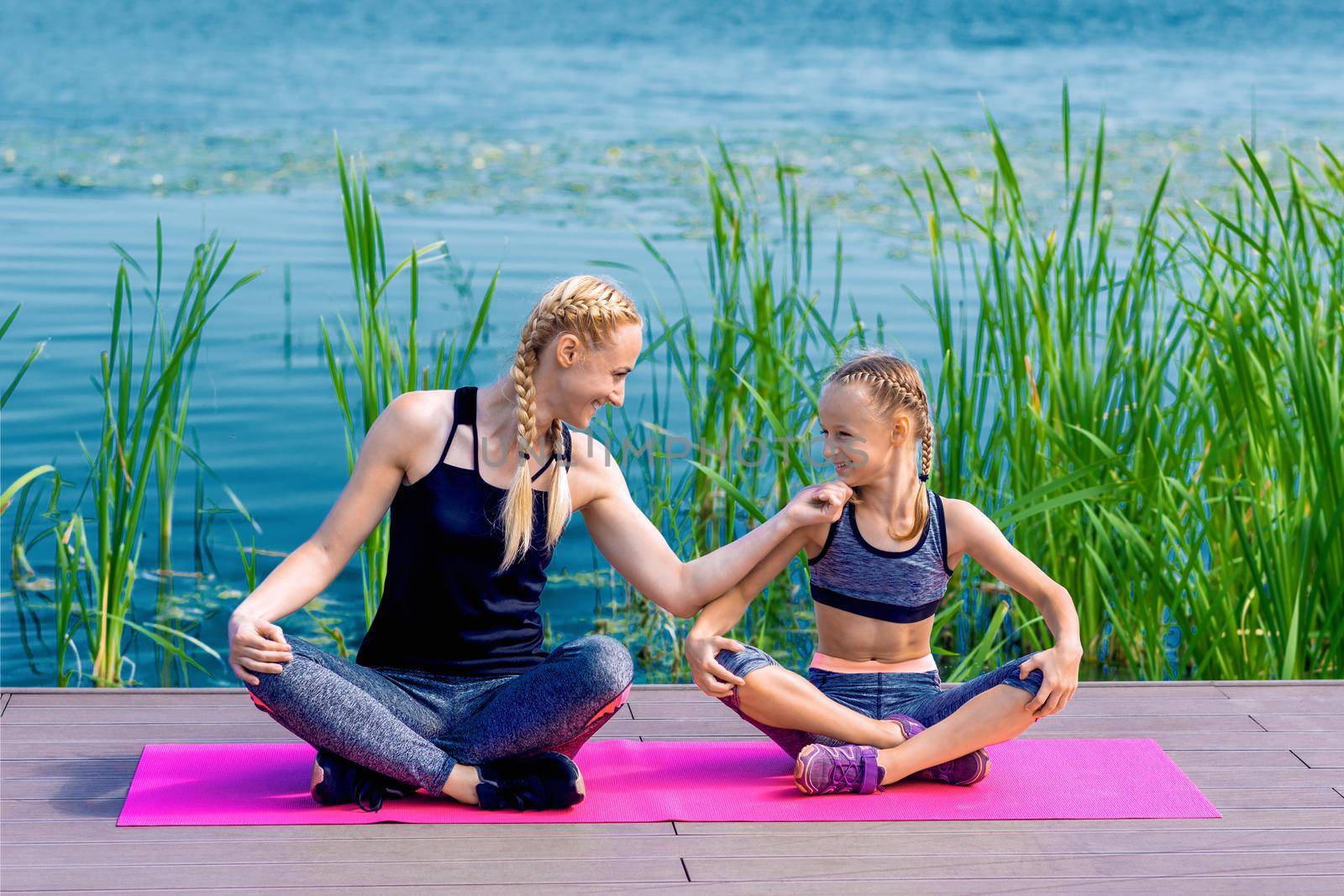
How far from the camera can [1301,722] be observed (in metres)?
2.80

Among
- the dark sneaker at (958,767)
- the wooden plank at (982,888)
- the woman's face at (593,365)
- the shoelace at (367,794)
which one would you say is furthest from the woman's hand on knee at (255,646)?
the dark sneaker at (958,767)

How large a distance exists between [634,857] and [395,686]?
1.60 feet

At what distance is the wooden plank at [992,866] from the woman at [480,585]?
0.32 meters

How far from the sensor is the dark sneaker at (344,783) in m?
2.31

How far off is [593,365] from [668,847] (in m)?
0.71

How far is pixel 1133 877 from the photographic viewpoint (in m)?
2.16

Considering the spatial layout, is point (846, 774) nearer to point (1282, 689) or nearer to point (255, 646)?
point (255, 646)

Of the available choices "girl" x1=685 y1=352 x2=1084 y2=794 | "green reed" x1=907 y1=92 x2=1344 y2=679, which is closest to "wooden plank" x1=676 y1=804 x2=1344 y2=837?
"girl" x1=685 y1=352 x2=1084 y2=794

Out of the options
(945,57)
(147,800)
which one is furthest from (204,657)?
(945,57)

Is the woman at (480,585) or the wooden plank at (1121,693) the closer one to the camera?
the woman at (480,585)

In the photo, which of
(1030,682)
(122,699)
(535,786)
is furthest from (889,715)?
(122,699)

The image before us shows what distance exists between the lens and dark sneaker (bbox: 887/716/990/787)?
246 centimetres

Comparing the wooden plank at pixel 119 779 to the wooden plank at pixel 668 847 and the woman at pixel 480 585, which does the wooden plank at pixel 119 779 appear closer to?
the wooden plank at pixel 668 847

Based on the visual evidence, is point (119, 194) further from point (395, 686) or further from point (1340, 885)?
point (1340, 885)
